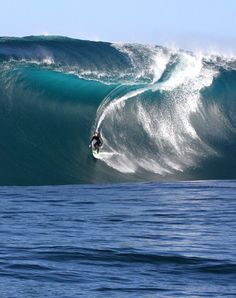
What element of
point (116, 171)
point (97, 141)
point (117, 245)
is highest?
point (97, 141)

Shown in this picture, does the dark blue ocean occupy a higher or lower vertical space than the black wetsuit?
lower

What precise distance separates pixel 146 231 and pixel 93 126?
1204cm

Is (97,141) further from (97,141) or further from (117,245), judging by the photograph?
(117,245)

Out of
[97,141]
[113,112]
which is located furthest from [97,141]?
[113,112]

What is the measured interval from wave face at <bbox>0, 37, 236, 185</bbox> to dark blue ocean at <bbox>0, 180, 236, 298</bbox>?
183 inches

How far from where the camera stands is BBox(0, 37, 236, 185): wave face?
78.4ft

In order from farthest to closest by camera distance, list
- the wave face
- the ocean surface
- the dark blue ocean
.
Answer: the wave face, the ocean surface, the dark blue ocean

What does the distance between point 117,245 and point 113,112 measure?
14.2 m

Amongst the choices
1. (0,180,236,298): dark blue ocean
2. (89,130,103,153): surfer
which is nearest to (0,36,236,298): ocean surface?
(0,180,236,298): dark blue ocean

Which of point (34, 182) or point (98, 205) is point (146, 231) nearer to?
point (98, 205)

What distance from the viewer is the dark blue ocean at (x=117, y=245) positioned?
10188 millimetres

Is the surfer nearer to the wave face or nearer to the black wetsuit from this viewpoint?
the black wetsuit

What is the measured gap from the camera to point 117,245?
12453 mm

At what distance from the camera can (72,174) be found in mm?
23359
